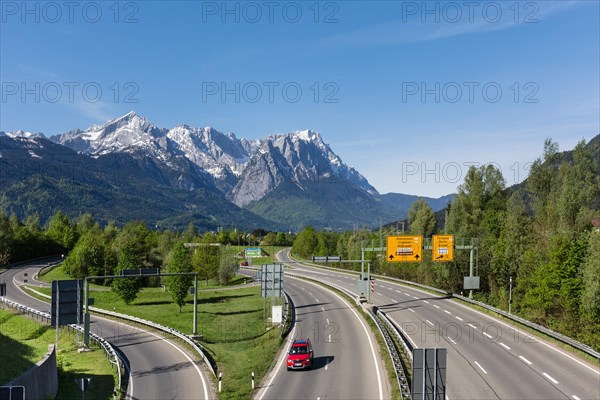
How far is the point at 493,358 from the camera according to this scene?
3516 centimetres

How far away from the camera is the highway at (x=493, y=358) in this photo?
93.5 feet

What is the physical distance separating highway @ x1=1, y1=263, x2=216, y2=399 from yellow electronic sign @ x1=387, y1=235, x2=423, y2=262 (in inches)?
1038

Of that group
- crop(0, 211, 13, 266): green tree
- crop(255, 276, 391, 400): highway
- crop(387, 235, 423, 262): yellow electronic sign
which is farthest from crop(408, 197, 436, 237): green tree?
crop(0, 211, 13, 266): green tree

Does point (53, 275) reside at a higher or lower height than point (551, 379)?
lower

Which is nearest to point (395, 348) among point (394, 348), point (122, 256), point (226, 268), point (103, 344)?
point (394, 348)

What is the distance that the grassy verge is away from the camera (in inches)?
1396

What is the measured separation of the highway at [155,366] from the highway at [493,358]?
16173 mm

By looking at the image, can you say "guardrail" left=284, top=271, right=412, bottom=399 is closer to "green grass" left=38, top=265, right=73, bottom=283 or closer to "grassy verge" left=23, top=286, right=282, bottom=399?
"grassy verge" left=23, top=286, right=282, bottom=399

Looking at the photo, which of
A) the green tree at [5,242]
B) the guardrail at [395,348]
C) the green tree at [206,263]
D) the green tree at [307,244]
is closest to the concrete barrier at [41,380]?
the guardrail at [395,348]

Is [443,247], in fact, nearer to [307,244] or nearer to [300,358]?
[300,358]

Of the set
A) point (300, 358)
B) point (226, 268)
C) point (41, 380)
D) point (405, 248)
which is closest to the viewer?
point (41, 380)

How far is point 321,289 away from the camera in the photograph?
273ft

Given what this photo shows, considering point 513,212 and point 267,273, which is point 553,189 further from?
point 267,273

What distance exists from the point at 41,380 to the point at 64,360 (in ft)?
43.7
